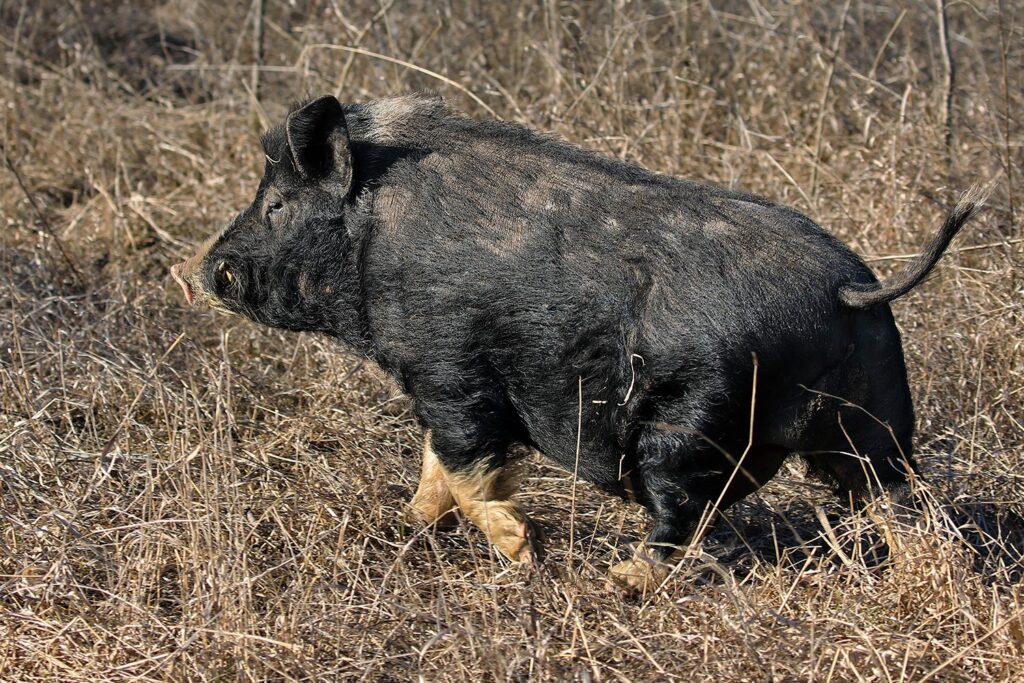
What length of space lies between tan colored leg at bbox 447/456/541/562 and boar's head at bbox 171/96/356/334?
0.68m

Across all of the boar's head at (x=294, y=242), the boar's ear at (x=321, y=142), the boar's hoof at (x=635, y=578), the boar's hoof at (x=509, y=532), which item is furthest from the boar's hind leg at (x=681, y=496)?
the boar's ear at (x=321, y=142)

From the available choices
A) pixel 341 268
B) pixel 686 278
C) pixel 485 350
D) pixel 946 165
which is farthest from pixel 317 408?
pixel 946 165

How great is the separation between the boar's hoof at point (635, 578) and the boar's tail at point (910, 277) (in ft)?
3.24

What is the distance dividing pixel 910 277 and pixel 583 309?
0.93m

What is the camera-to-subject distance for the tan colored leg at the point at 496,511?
13.8 ft

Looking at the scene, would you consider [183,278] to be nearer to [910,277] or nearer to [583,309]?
[583,309]

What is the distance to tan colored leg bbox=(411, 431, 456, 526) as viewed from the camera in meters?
4.64

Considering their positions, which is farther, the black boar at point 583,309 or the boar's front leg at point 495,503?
the boar's front leg at point 495,503

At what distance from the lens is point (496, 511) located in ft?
13.9

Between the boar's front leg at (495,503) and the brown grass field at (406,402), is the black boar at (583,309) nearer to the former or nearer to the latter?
the boar's front leg at (495,503)

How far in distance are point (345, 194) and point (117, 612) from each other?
1458mm

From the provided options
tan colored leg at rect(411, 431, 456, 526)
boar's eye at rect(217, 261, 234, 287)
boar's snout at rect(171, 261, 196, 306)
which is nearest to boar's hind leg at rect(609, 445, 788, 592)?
tan colored leg at rect(411, 431, 456, 526)

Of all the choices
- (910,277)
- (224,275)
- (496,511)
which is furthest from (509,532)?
(910,277)

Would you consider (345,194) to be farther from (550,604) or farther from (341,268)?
(550,604)
